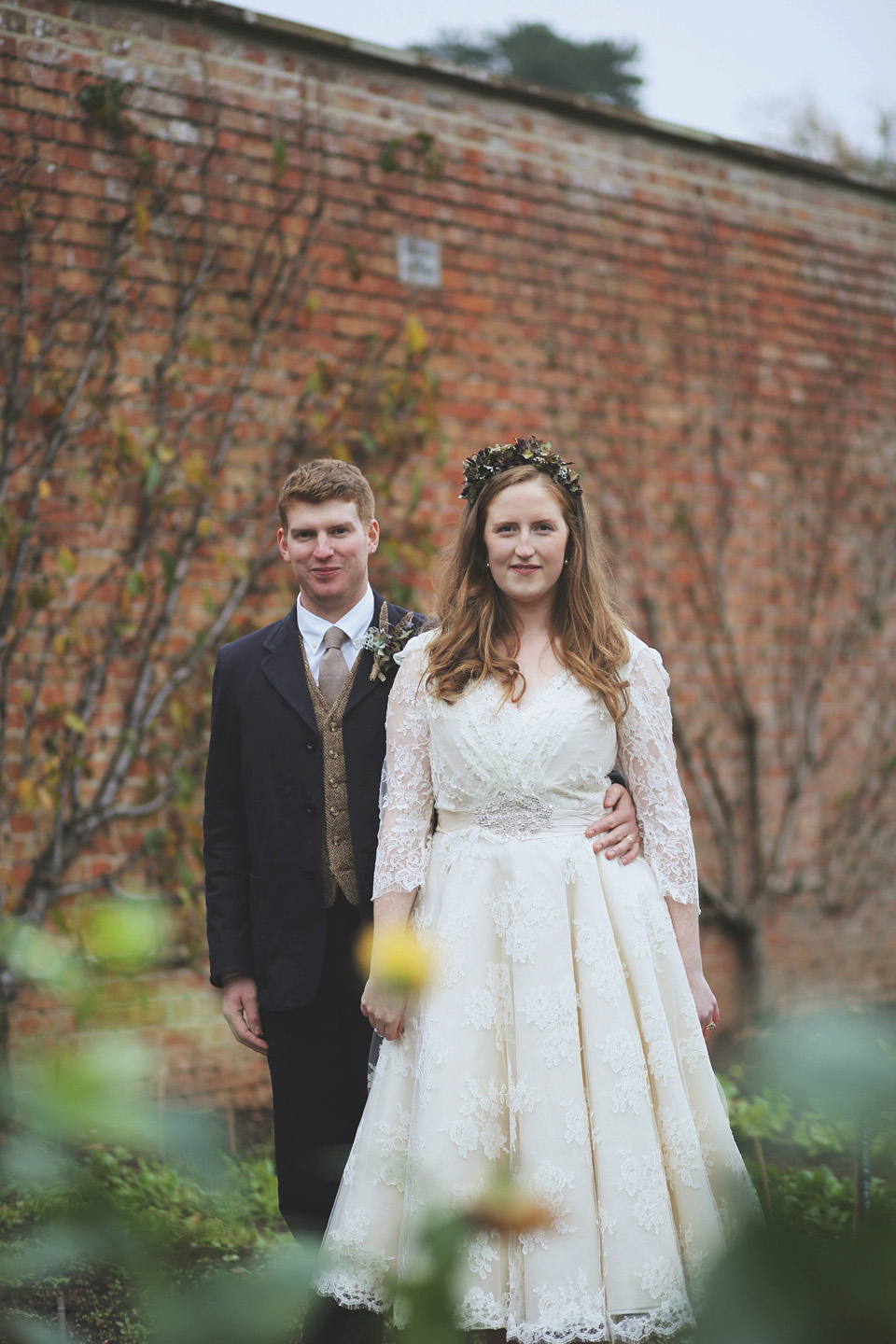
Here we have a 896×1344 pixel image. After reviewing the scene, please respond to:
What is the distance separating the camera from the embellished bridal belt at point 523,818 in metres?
2.28

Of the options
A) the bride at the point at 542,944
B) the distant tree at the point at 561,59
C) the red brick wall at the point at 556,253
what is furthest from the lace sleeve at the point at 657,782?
the distant tree at the point at 561,59

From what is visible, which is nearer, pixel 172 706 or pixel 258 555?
pixel 172 706

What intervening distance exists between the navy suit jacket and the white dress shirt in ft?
0.10

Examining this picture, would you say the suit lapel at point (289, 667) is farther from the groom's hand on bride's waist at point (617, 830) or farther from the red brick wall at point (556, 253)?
the red brick wall at point (556, 253)

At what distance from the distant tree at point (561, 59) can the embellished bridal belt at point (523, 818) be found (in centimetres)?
2199

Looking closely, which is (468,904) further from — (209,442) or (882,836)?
(882,836)

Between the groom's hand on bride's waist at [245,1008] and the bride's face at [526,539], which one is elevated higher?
the bride's face at [526,539]

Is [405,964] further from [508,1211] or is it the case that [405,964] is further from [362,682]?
[362,682]

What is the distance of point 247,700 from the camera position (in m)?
2.52

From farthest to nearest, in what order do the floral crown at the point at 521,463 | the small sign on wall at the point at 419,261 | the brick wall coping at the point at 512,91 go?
the small sign on wall at the point at 419,261 < the brick wall coping at the point at 512,91 < the floral crown at the point at 521,463

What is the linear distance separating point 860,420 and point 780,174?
1.26 metres

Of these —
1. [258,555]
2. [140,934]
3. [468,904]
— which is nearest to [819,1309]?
[140,934]

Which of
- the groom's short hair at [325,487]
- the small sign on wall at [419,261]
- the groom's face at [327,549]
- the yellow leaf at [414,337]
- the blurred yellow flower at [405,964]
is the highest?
the small sign on wall at [419,261]

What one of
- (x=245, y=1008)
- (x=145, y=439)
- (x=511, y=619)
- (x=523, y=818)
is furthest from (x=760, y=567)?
(x=245, y=1008)
